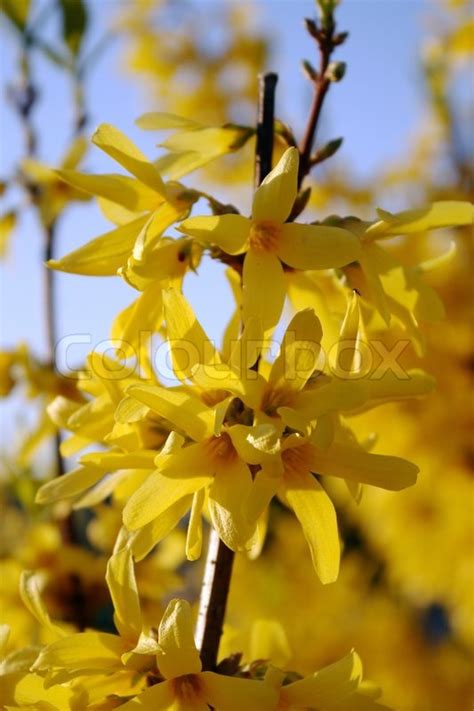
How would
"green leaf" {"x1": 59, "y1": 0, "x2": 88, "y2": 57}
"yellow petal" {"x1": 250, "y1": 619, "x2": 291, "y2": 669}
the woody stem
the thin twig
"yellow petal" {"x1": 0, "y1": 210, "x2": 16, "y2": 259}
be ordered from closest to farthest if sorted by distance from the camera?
the woody stem, the thin twig, "yellow petal" {"x1": 250, "y1": 619, "x2": 291, "y2": 669}, "green leaf" {"x1": 59, "y1": 0, "x2": 88, "y2": 57}, "yellow petal" {"x1": 0, "y1": 210, "x2": 16, "y2": 259}

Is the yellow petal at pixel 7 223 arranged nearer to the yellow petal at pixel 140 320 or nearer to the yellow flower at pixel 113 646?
the yellow petal at pixel 140 320

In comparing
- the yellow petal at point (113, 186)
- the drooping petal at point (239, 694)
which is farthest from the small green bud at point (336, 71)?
the drooping petal at point (239, 694)

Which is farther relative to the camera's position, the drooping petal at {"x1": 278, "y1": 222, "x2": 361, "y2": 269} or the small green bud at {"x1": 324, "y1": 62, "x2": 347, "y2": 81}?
the small green bud at {"x1": 324, "y1": 62, "x2": 347, "y2": 81}

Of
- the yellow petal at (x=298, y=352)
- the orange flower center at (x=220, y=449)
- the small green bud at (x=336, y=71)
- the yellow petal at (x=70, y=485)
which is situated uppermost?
the small green bud at (x=336, y=71)

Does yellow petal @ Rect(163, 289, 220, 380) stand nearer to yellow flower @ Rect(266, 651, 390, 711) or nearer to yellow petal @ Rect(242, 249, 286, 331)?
yellow petal @ Rect(242, 249, 286, 331)

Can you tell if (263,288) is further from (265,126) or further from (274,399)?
(265,126)

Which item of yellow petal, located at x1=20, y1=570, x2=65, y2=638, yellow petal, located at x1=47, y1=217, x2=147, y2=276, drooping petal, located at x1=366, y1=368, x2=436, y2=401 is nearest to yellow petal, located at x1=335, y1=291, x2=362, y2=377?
drooping petal, located at x1=366, y1=368, x2=436, y2=401
